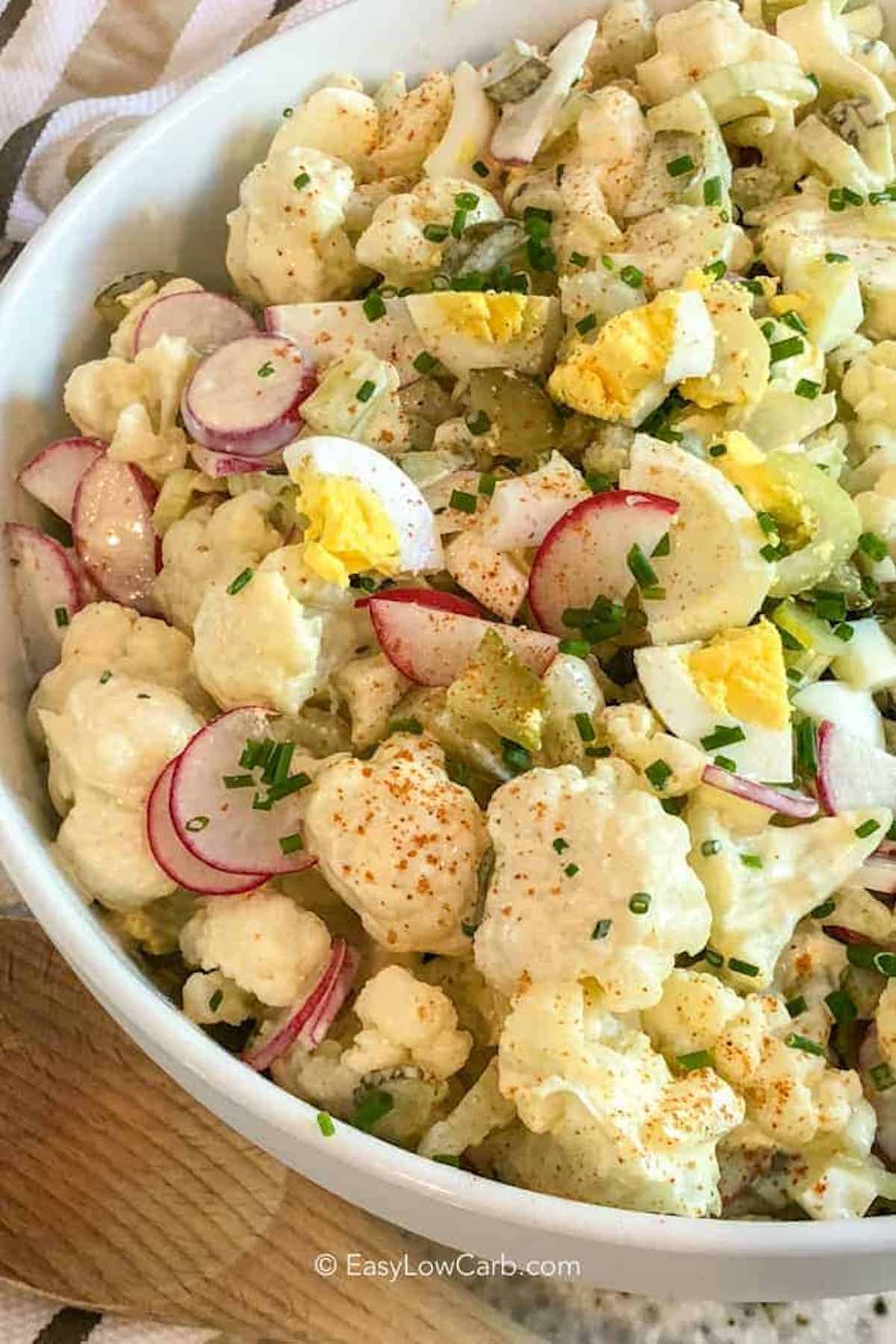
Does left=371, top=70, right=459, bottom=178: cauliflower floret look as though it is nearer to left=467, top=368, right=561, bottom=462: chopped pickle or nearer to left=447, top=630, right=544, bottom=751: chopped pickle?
left=467, top=368, right=561, bottom=462: chopped pickle

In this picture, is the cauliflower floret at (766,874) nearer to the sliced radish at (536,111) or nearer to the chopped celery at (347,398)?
the chopped celery at (347,398)

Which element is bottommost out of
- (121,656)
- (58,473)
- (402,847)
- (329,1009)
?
(329,1009)

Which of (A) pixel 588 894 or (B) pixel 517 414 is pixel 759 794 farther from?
(B) pixel 517 414

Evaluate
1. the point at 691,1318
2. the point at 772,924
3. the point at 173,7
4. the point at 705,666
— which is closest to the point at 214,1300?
the point at 691,1318

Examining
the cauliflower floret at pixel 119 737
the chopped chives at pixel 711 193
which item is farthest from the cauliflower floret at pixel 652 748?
the chopped chives at pixel 711 193

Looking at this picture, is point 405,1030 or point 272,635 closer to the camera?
point 405,1030

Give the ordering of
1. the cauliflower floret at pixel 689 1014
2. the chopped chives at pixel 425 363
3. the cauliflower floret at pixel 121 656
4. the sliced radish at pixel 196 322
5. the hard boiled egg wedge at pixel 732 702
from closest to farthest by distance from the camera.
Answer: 1. the cauliflower floret at pixel 689 1014
2. the hard boiled egg wedge at pixel 732 702
3. the cauliflower floret at pixel 121 656
4. the chopped chives at pixel 425 363
5. the sliced radish at pixel 196 322

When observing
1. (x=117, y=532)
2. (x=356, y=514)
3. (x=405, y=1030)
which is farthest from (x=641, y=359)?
(x=405, y=1030)
